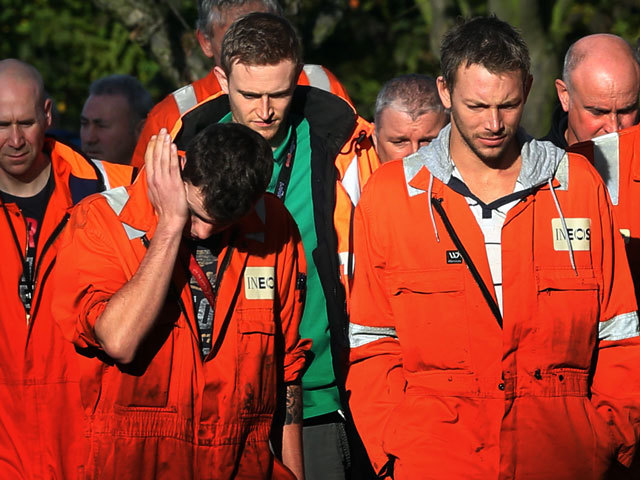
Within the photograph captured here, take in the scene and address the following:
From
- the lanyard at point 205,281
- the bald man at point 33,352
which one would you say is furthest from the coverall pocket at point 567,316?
the bald man at point 33,352

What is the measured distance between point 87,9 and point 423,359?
12.9 m

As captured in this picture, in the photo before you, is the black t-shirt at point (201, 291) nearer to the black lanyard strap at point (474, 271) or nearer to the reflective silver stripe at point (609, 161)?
the black lanyard strap at point (474, 271)

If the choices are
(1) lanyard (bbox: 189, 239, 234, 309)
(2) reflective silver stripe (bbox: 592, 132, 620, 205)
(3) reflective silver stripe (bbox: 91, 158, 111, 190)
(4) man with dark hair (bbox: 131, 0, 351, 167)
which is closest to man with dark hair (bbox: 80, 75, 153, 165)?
(4) man with dark hair (bbox: 131, 0, 351, 167)

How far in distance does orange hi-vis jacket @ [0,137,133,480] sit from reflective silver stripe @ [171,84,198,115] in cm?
117

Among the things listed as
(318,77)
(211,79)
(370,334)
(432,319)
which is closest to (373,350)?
(370,334)

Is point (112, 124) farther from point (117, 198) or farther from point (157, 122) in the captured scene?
point (117, 198)

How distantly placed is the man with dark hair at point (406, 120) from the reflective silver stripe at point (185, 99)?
0.97 meters

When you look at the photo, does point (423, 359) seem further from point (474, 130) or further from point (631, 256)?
point (631, 256)

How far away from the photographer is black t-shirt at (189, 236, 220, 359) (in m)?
5.19

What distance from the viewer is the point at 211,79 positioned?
7.25m

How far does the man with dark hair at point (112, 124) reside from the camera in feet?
29.7

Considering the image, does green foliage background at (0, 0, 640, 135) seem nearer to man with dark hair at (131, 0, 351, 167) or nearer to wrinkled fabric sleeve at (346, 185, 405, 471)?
man with dark hair at (131, 0, 351, 167)

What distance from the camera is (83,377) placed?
17.0 ft

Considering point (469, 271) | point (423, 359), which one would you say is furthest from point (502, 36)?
point (423, 359)
